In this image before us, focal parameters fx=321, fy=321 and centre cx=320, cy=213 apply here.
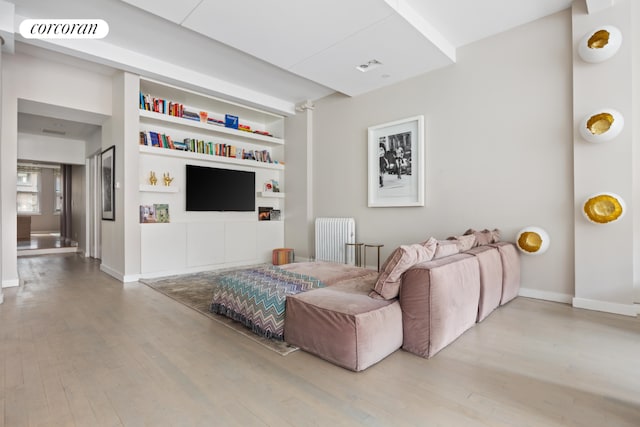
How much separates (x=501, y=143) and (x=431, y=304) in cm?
250

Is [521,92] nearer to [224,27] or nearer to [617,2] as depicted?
Result: [617,2]

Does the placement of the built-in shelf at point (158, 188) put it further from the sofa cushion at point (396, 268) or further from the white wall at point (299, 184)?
the sofa cushion at point (396, 268)

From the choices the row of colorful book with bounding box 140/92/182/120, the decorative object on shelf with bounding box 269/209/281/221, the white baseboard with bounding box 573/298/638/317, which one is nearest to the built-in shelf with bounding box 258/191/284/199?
the decorative object on shelf with bounding box 269/209/281/221

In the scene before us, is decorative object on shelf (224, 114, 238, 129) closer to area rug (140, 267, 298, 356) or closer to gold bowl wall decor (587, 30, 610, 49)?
area rug (140, 267, 298, 356)

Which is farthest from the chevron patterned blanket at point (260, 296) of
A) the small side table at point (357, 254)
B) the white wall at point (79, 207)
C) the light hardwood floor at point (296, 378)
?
the white wall at point (79, 207)

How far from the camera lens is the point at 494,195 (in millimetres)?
3668

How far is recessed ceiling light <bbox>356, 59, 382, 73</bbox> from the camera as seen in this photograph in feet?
12.9

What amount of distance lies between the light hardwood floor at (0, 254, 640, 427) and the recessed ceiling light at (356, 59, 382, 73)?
3.13 metres

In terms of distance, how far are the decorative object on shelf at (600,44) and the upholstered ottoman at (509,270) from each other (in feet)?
6.19

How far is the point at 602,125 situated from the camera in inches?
114

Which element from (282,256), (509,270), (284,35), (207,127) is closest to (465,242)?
→ (509,270)

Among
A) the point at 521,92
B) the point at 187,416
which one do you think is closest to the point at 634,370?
the point at 187,416

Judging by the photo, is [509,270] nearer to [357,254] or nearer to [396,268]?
[396,268]

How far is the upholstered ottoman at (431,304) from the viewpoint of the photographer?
201cm
